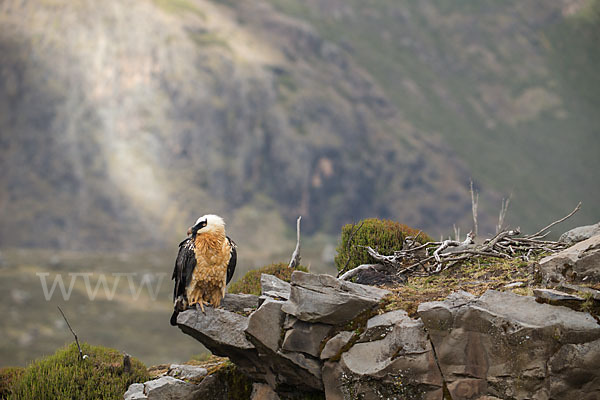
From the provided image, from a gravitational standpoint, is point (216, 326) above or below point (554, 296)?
below

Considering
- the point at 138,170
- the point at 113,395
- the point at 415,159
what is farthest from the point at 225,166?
the point at 113,395

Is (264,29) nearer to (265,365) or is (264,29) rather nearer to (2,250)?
(2,250)

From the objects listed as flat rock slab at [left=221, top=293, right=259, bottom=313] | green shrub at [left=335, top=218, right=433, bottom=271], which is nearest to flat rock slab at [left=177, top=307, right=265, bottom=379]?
flat rock slab at [left=221, top=293, right=259, bottom=313]

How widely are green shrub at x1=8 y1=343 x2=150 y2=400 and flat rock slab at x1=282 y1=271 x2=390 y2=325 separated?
5215 mm

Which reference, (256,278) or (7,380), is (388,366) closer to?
(256,278)

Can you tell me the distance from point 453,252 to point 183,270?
4972 mm

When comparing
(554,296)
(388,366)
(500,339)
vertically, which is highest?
(554,296)

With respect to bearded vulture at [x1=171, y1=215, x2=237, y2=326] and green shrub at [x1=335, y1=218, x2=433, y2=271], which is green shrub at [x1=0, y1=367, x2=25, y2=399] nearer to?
bearded vulture at [x1=171, y1=215, x2=237, y2=326]

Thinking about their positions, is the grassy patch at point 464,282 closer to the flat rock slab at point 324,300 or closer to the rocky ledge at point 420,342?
the rocky ledge at point 420,342

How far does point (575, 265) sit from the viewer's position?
10.1 metres

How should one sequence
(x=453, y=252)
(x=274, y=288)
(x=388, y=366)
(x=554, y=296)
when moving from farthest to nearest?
(x=453, y=252)
(x=274, y=288)
(x=388, y=366)
(x=554, y=296)

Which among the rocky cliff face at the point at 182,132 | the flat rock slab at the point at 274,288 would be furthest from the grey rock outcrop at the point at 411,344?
the rocky cliff face at the point at 182,132

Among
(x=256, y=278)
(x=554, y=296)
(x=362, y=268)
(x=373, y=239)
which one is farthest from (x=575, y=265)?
(x=256, y=278)

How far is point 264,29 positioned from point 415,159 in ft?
183
